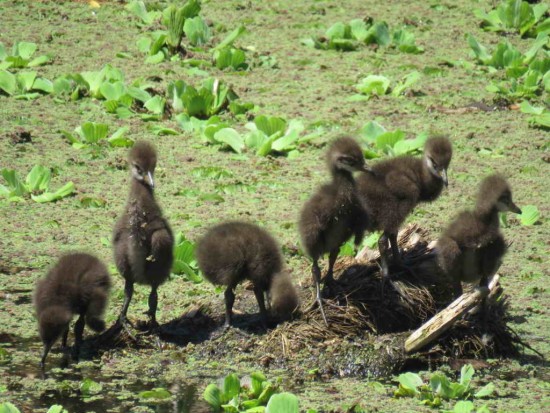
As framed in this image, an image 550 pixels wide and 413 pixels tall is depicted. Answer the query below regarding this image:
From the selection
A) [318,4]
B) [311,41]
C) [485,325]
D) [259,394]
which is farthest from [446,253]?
[318,4]

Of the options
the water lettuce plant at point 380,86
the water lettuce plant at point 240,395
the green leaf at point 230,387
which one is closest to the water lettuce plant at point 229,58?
the water lettuce plant at point 380,86

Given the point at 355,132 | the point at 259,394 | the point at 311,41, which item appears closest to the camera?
the point at 259,394

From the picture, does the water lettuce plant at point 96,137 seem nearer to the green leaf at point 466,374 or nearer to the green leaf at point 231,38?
the green leaf at point 231,38

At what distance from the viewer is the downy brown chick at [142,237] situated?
7.79m

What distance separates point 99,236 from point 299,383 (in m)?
3.19

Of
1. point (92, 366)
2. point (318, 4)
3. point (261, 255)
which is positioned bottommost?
point (92, 366)

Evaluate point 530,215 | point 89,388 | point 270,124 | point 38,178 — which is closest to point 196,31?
point 270,124

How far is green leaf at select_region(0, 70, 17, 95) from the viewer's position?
42.1ft

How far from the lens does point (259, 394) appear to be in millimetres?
6902

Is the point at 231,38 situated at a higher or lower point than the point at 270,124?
higher

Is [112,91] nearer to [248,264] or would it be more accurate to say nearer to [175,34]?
[175,34]

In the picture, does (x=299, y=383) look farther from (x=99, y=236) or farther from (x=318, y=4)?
(x=318, y=4)

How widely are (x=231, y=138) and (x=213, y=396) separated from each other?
539cm

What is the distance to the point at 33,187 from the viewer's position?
10695 mm
